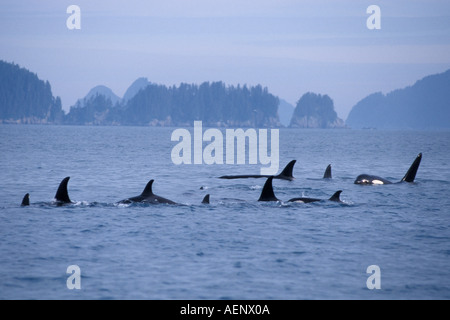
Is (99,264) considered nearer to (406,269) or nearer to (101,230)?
(101,230)

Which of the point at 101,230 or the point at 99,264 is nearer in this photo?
the point at 99,264

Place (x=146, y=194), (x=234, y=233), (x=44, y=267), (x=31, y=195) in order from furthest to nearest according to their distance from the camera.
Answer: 1. (x=31, y=195)
2. (x=146, y=194)
3. (x=234, y=233)
4. (x=44, y=267)

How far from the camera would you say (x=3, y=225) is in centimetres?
2073

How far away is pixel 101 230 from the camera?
20.3m

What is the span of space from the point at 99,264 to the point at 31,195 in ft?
52.0

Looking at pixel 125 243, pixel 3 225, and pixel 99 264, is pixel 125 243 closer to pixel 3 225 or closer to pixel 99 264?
pixel 99 264
